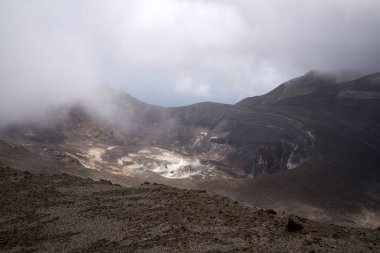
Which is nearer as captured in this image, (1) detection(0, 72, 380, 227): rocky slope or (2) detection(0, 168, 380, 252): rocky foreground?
(2) detection(0, 168, 380, 252): rocky foreground

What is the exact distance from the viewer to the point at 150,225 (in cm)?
2212

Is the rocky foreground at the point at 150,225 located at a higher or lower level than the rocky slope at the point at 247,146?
lower

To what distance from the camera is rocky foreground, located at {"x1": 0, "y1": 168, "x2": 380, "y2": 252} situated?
18.8m

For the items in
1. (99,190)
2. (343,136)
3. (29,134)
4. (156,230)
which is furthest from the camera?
(29,134)

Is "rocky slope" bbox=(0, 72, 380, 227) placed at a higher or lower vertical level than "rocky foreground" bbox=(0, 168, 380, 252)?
higher

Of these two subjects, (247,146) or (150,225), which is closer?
(150,225)

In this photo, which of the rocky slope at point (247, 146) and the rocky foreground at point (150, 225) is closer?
the rocky foreground at point (150, 225)

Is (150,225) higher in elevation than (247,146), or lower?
lower

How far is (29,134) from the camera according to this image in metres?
82.1

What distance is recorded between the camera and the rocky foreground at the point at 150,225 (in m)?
18.8

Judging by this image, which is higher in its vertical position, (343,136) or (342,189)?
(343,136)

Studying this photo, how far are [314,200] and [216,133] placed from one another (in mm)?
43023

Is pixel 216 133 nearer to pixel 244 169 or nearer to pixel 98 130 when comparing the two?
pixel 244 169

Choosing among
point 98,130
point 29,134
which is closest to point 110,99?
point 98,130
